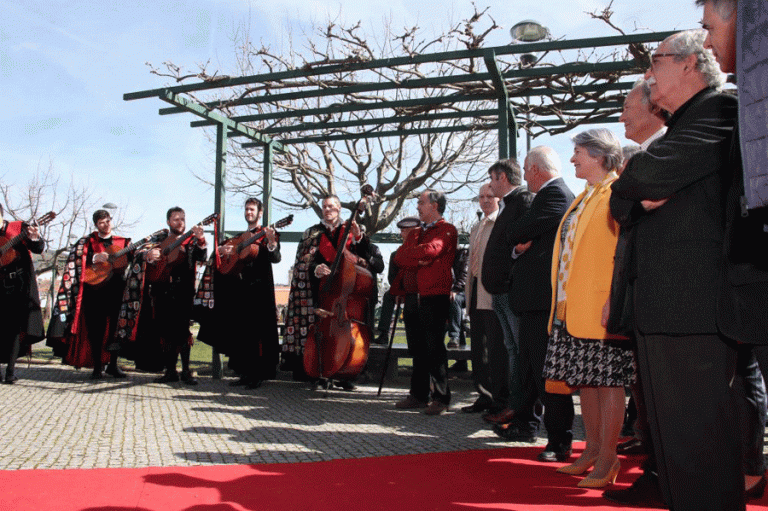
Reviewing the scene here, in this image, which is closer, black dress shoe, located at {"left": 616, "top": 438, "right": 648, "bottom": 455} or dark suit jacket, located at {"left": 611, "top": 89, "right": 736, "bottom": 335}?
dark suit jacket, located at {"left": 611, "top": 89, "right": 736, "bottom": 335}

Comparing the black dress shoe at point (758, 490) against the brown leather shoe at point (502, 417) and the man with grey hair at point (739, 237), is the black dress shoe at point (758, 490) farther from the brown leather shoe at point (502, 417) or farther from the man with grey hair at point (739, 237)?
the brown leather shoe at point (502, 417)

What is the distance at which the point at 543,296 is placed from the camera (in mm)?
3867

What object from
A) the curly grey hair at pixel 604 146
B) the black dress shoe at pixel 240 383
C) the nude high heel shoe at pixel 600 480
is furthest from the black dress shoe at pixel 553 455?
the black dress shoe at pixel 240 383

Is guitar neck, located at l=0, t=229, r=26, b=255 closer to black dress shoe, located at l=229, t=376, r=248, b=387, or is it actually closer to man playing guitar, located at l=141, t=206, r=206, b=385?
man playing guitar, located at l=141, t=206, r=206, b=385

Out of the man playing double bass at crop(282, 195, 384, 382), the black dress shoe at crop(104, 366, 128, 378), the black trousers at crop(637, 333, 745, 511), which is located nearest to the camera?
the black trousers at crop(637, 333, 745, 511)

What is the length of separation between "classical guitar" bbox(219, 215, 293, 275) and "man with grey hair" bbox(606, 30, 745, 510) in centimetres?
533

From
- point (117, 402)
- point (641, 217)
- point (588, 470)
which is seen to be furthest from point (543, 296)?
point (117, 402)

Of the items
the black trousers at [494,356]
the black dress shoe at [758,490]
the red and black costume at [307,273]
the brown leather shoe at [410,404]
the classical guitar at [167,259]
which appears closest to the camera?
the black dress shoe at [758,490]

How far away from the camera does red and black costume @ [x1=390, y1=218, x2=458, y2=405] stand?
5.47 m

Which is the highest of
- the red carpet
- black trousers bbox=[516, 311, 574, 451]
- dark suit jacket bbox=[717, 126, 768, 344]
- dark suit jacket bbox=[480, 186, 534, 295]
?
dark suit jacket bbox=[480, 186, 534, 295]

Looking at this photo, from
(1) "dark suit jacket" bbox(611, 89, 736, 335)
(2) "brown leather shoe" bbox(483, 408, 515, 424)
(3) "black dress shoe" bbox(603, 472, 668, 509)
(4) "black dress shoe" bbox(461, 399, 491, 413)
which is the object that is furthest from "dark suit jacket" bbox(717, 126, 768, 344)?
(4) "black dress shoe" bbox(461, 399, 491, 413)

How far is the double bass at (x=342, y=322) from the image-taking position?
5844mm

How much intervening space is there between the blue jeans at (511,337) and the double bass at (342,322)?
147 cm

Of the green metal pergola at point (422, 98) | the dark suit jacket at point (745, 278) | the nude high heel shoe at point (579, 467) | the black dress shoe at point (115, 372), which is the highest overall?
the green metal pergola at point (422, 98)
